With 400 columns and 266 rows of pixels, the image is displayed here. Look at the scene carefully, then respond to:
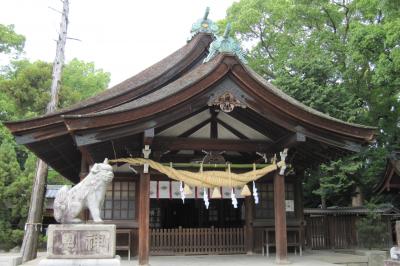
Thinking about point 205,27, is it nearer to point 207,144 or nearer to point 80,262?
point 207,144

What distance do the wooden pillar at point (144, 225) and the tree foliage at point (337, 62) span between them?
1136 cm

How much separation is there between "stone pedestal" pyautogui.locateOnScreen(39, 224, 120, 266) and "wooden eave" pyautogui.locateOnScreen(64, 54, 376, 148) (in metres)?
2.45

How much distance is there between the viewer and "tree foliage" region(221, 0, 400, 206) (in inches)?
722

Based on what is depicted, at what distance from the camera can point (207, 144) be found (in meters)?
10.8

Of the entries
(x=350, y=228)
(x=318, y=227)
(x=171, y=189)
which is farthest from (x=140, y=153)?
(x=350, y=228)

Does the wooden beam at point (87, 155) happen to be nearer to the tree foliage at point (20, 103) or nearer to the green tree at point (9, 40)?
the tree foliage at point (20, 103)

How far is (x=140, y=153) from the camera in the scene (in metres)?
10.7

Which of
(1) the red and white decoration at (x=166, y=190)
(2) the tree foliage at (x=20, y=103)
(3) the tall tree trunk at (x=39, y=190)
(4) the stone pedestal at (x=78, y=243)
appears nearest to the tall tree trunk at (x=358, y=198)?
(1) the red and white decoration at (x=166, y=190)

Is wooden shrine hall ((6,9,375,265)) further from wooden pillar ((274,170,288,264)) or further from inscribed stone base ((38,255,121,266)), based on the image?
inscribed stone base ((38,255,121,266))

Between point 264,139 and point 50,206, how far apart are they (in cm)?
1932

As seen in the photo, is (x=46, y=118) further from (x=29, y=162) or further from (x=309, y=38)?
(x=309, y=38)

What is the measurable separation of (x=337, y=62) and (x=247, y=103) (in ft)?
58.2

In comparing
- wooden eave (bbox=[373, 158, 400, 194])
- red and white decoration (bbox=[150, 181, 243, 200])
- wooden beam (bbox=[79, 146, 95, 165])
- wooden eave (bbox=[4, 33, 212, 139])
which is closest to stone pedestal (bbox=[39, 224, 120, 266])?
wooden beam (bbox=[79, 146, 95, 165])

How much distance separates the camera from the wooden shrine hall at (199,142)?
9758mm
